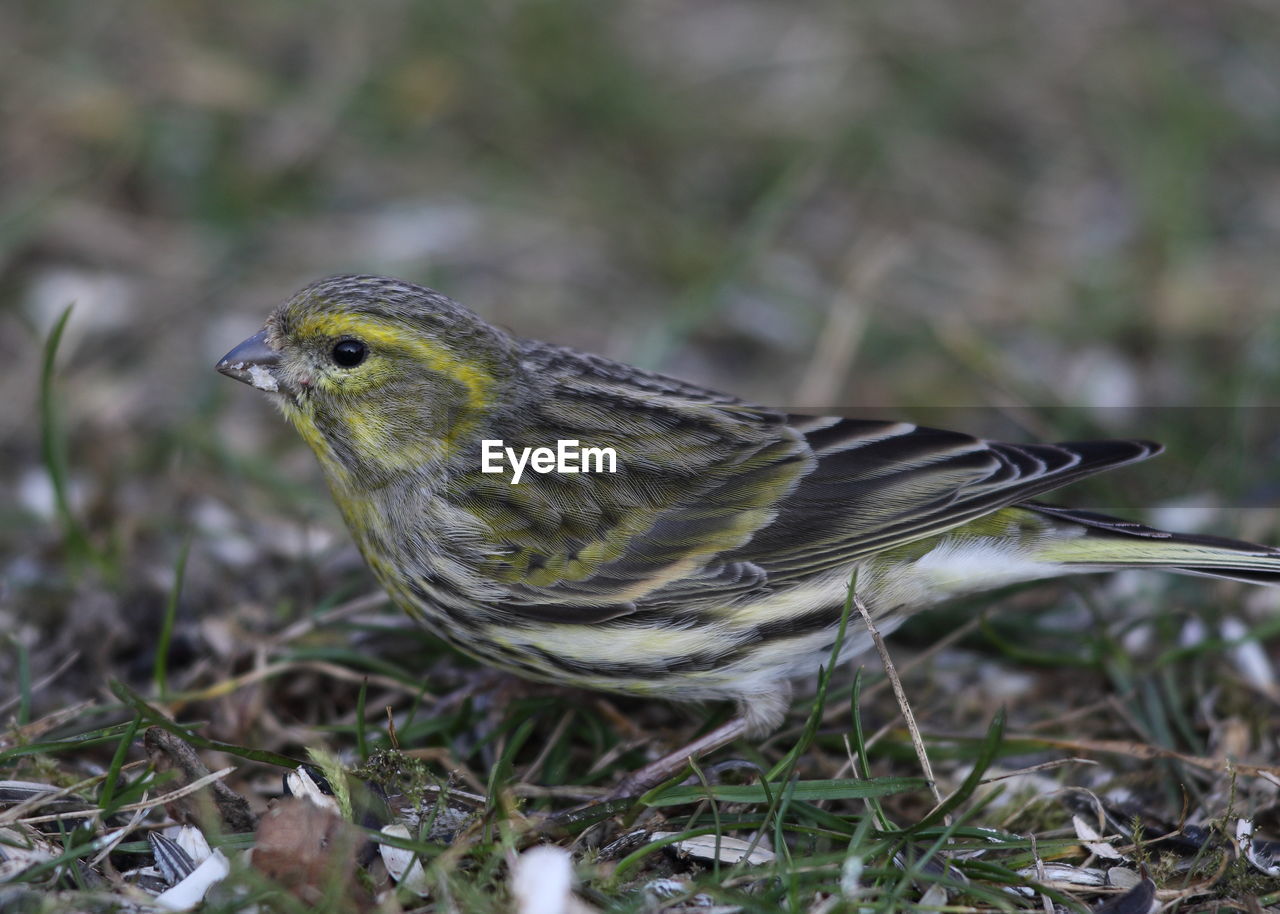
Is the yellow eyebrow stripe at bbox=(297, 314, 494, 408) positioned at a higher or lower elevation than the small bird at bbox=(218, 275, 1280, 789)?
higher

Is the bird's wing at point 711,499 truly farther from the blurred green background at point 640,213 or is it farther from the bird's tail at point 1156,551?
the blurred green background at point 640,213

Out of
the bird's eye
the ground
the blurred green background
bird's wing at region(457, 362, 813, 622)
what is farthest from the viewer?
the blurred green background

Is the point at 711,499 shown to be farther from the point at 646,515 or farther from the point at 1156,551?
the point at 1156,551

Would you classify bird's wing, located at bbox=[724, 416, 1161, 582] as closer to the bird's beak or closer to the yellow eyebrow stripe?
the yellow eyebrow stripe

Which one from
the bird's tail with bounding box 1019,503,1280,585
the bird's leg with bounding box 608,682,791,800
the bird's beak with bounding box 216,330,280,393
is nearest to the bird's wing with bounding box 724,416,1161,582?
the bird's tail with bounding box 1019,503,1280,585

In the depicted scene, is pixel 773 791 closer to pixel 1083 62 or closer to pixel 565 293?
pixel 565 293

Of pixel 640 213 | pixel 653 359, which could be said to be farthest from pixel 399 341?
pixel 640 213

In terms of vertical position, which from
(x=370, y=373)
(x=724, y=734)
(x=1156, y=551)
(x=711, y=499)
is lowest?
(x=724, y=734)
